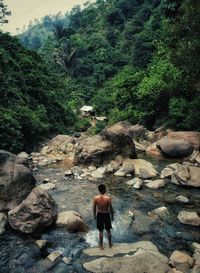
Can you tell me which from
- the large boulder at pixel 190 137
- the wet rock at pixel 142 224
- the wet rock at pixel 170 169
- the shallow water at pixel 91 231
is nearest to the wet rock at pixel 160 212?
the shallow water at pixel 91 231

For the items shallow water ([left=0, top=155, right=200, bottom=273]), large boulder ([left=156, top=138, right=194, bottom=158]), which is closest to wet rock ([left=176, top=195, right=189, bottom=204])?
shallow water ([left=0, top=155, right=200, bottom=273])

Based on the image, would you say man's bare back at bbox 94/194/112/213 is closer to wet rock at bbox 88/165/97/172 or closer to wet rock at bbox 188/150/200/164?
wet rock at bbox 88/165/97/172

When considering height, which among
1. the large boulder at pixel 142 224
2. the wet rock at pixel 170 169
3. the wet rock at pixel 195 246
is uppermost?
the wet rock at pixel 170 169

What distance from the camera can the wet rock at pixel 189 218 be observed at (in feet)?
35.9

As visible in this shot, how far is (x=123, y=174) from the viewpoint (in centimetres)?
1638

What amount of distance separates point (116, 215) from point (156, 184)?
329 cm

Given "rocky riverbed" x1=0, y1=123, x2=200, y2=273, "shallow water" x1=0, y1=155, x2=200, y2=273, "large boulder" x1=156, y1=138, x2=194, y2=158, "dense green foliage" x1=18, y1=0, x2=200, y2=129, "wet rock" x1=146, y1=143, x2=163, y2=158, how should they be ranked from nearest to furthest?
"rocky riverbed" x1=0, y1=123, x2=200, y2=273 → "shallow water" x1=0, y1=155, x2=200, y2=273 → "dense green foliage" x1=18, y1=0, x2=200, y2=129 → "large boulder" x1=156, y1=138, x2=194, y2=158 → "wet rock" x1=146, y1=143, x2=163, y2=158

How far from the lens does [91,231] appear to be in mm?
10680

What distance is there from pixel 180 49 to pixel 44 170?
9066 millimetres

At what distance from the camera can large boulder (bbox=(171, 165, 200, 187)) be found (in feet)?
47.4

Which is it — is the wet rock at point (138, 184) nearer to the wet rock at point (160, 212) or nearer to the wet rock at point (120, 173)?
the wet rock at point (120, 173)

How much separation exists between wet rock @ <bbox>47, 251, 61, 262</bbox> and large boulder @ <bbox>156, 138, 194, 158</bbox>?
11243 millimetres

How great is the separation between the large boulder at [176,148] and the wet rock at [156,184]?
4.35 m

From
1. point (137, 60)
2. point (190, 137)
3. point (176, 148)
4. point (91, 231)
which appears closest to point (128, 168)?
point (176, 148)
